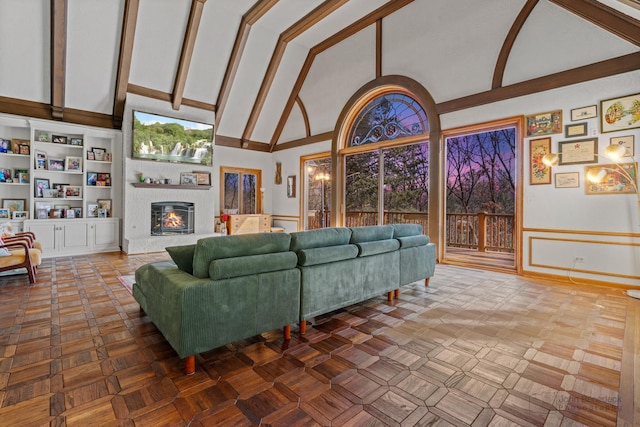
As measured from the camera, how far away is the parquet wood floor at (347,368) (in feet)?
5.28

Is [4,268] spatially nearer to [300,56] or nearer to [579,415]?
[579,415]

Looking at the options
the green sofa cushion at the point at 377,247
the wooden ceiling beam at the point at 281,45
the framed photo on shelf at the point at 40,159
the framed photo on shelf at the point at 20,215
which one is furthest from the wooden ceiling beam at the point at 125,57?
the green sofa cushion at the point at 377,247

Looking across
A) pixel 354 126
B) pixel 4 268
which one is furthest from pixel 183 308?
pixel 354 126

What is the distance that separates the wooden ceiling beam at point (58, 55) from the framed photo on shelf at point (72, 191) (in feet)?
4.72

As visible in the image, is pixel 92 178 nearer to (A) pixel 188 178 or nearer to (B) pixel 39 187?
(B) pixel 39 187

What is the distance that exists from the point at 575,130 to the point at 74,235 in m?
8.99

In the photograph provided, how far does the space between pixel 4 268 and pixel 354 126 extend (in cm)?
664

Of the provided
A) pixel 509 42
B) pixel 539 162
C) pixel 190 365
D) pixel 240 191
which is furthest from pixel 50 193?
pixel 539 162

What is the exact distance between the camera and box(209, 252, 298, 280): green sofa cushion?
6.71 ft

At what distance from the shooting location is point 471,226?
7508 mm

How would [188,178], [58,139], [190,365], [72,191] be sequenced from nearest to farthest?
[190,365], [58,139], [72,191], [188,178]

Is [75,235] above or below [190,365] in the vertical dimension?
above

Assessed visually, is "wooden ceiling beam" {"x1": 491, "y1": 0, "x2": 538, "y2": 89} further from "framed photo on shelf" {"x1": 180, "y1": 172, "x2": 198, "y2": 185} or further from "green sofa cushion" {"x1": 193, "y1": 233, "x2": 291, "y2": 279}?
"framed photo on shelf" {"x1": 180, "y1": 172, "x2": 198, "y2": 185}

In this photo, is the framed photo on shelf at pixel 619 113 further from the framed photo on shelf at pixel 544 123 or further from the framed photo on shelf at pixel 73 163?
the framed photo on shelf at pixel 73 163
